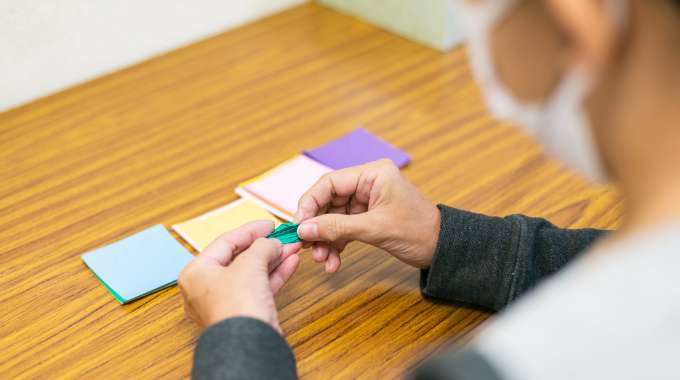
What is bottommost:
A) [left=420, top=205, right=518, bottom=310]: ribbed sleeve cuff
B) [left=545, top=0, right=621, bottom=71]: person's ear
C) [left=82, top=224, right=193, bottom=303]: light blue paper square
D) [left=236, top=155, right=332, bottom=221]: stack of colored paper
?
[left=82, top=224, right=193, bottom=303]: light blue paper square

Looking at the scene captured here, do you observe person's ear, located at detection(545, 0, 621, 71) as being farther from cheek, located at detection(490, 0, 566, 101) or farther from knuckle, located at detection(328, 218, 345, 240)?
knuckle, located at detection(328, 218, 345, 240)

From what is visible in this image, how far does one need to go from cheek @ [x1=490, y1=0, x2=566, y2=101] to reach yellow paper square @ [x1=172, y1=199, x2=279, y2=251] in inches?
18.6

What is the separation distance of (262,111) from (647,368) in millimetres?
882

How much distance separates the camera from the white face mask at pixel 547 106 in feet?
1.76

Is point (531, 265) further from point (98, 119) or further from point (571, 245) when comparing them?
point (98, 119)

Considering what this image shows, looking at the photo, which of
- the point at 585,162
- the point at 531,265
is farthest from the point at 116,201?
the point at 585,162

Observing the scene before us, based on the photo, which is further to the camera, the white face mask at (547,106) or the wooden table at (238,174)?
the wooden table at (238,174)

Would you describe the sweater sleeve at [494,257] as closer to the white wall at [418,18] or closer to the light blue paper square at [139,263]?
the light blue paper square at [139,263]

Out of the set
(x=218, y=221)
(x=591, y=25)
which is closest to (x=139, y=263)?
(x=218, y=221)

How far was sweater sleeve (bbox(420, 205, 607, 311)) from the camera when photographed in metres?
0.84

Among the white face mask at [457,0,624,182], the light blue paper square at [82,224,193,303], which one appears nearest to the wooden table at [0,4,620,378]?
the light blue paper square at [82,224,193,303]

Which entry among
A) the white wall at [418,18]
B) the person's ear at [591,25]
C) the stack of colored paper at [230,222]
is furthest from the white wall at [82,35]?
the person's ear at [591,25]

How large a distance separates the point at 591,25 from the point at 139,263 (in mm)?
618

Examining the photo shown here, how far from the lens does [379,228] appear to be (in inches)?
34.0
